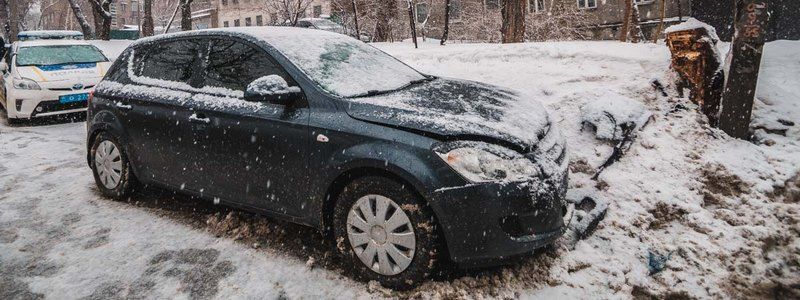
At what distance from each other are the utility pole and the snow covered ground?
0.81ft

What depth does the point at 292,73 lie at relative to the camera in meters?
3.30

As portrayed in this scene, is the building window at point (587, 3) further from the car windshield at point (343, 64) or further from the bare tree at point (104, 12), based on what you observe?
the car windshield at point (343, 64)

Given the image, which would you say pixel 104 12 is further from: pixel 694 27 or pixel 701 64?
pixel 701 64

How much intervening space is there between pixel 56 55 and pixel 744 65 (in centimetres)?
1162

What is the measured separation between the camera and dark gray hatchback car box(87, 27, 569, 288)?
2.66 m

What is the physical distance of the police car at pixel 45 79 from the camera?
27.8 ft

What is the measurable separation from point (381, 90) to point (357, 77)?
24 cm

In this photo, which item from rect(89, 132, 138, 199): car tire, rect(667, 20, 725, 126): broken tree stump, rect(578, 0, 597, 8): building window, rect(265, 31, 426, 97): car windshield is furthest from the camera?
rect(578, 0, 597, 8): building window

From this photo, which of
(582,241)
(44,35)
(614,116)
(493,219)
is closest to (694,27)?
(614,116)

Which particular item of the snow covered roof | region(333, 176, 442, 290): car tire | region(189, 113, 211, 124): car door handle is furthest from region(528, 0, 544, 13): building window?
region(333, 176, 442, 290): car tire

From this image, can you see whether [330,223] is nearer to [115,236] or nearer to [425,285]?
[425,285]

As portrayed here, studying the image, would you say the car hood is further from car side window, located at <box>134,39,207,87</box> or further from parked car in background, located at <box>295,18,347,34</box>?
parked car in background, located at <box>295,18,347,34</box>

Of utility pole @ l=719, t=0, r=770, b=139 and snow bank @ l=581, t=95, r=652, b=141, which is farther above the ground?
utility pole @ l=719, t=0, r=770, b=139

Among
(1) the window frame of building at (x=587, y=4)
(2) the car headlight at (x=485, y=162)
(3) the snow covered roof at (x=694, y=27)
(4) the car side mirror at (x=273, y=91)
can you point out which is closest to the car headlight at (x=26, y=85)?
(4) the car side mirror at (x=273, y=91)
